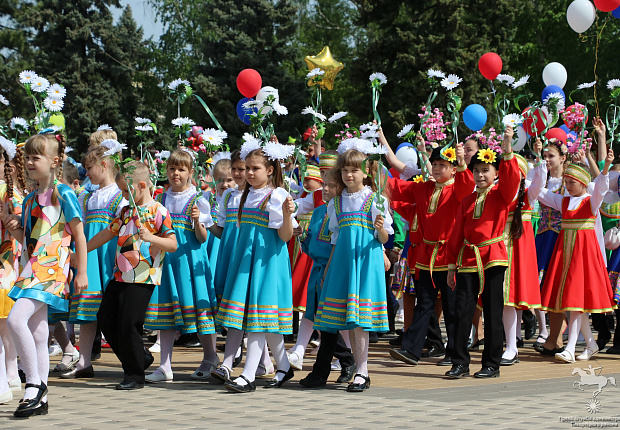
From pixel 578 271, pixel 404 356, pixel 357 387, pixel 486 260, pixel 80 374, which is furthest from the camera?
pixel 578 271

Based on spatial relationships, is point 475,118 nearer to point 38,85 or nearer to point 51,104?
point 51,104

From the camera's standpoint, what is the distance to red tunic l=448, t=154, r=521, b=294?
7.51 m

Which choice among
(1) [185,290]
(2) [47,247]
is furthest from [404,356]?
(2) [47,247]

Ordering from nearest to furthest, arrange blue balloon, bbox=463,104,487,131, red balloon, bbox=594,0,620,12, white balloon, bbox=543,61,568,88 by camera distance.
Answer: red balloon, bbox=594,0,620,12 < blue balloon, bbox=463,104,487,131 < white balloon, bbox=543,61,568,88

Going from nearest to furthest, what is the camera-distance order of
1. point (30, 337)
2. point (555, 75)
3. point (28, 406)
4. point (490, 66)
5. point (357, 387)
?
point (28, 406) → point (30, 337) → point (357, 387) → point (490, 66) → point (555, 75)

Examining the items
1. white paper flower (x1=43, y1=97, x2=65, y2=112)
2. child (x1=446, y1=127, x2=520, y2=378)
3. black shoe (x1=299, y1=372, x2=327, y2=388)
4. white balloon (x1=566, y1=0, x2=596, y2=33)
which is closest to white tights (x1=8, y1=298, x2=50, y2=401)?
black shoe (x1=299, y1=372, x2=327, y2=388)

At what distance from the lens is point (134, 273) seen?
684 centimetres

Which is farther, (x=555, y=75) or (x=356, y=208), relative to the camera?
(x=555, y=75)

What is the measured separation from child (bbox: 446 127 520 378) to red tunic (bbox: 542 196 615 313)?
1.49 meters

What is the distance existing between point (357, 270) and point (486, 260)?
53.1 inches

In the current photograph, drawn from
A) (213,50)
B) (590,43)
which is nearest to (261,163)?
(213,50)

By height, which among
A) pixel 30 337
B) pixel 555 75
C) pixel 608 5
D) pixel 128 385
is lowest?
pixel 128 385

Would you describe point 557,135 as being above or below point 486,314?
above

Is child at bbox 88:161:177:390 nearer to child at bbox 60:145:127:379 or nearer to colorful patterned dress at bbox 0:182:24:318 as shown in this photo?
child at bbox 60:145:127:379
